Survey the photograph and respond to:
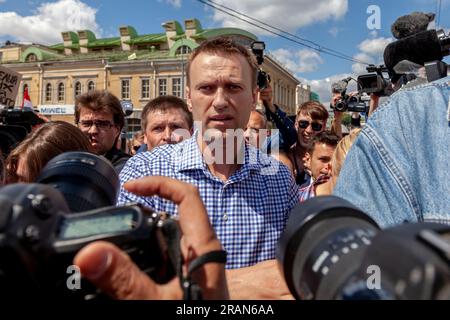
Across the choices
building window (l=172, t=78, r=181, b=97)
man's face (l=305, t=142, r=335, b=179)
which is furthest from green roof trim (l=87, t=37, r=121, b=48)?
man's face (l=305, t=142, r=335, b=179)

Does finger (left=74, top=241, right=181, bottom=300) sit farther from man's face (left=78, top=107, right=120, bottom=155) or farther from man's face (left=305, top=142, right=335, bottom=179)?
man's face (left=305, top=142, right=335, bottom=179)

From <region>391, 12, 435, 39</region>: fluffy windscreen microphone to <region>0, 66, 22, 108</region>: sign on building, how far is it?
514cm

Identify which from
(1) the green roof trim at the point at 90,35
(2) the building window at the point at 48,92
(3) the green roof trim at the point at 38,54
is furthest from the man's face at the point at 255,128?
(1) the green roof trim at the point at 90,35

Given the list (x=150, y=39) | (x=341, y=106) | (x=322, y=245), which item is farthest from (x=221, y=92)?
(x=150, y=39)

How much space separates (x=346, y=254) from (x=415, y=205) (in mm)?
515

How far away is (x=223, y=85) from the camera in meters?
1.86

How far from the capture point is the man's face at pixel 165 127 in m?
3.28

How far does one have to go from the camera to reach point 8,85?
5.67m

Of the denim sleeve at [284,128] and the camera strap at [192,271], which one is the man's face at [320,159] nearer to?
the denim sleeve at [284,128]

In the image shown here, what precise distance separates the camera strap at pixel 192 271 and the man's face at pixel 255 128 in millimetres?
2445

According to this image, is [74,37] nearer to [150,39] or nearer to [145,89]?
[150,39]

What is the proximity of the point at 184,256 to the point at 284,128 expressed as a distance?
9.89 feet
